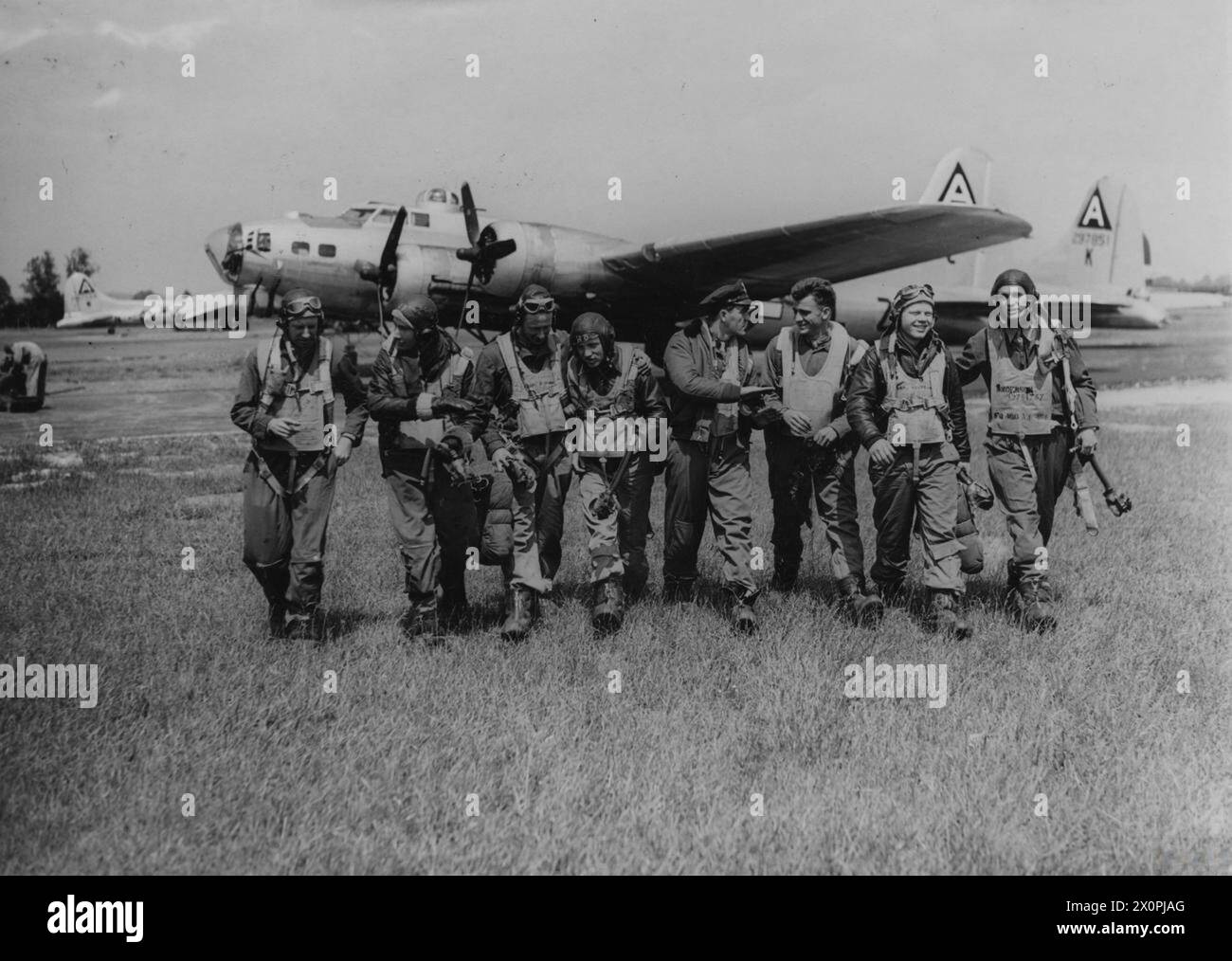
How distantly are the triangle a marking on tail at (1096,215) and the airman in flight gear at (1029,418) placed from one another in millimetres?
21128

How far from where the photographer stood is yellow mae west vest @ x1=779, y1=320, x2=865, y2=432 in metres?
7.25

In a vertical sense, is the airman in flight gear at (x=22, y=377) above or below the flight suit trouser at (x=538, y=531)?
above

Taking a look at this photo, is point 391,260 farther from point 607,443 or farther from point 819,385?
point 819,385

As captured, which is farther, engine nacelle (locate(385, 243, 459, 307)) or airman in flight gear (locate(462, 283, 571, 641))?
engine nacelle (locate(385, 243, 459, 307))

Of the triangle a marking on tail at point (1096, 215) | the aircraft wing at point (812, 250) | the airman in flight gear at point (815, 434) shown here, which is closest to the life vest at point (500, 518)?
the airman in flight gear at point (815, 434)

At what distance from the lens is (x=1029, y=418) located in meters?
6.88

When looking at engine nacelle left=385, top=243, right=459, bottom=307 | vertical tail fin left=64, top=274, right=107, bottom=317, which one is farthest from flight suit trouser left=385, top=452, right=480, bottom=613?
vertical tail fin left=64, top=274, right=107, bottom=317

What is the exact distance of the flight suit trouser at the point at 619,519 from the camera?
680 cm

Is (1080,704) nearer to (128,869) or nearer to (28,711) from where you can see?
(128,869)

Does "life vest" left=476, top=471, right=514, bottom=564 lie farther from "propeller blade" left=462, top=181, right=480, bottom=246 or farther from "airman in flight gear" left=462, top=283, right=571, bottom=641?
"propeller blade" left=462, top=181, right=480, bottom=246

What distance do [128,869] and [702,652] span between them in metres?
3.42

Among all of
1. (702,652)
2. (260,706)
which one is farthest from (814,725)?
(260,706)

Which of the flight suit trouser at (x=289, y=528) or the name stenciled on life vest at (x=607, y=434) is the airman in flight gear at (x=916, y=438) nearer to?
the name stenciled on life vest at (x=607, y=434)

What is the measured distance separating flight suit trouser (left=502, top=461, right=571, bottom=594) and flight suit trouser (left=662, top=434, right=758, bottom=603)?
2.65 feet
